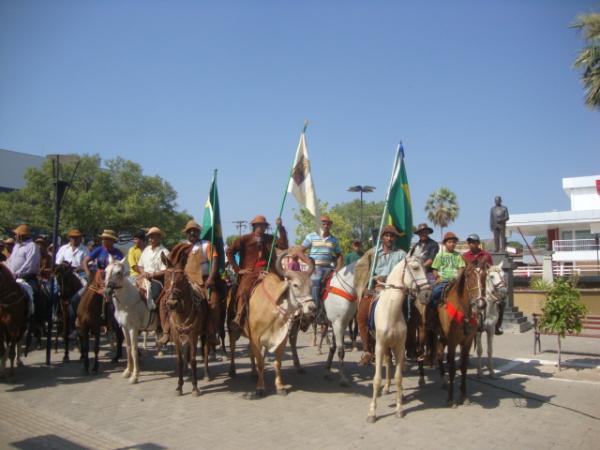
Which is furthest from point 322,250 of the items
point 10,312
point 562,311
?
point 10,312

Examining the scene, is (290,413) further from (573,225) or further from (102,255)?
(573,225)

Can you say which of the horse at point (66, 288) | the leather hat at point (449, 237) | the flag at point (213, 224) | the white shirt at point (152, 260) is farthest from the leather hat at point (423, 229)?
the horse at point (66, 288)

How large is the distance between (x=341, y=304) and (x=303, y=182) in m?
2.56

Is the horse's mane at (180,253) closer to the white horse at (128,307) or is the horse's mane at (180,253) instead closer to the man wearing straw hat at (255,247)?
the man wearing straw hat at (255,247)

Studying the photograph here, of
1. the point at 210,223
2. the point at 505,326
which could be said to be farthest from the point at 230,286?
the point at 505,326

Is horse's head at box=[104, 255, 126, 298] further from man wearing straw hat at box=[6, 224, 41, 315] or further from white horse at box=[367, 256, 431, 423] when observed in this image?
white horse at box=[367, 256, 431, 423]

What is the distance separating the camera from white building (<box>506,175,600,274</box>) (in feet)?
111

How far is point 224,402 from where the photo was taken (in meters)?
7.55

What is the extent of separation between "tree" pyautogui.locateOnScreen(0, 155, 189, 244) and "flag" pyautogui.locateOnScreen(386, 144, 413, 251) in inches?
1131

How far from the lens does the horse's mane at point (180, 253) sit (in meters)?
8.91

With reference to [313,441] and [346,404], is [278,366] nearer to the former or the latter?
[346,404]

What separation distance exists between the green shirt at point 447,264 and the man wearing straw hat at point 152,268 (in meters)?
5.55

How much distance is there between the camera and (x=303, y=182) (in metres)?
9.33

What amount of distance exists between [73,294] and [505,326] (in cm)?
1412
